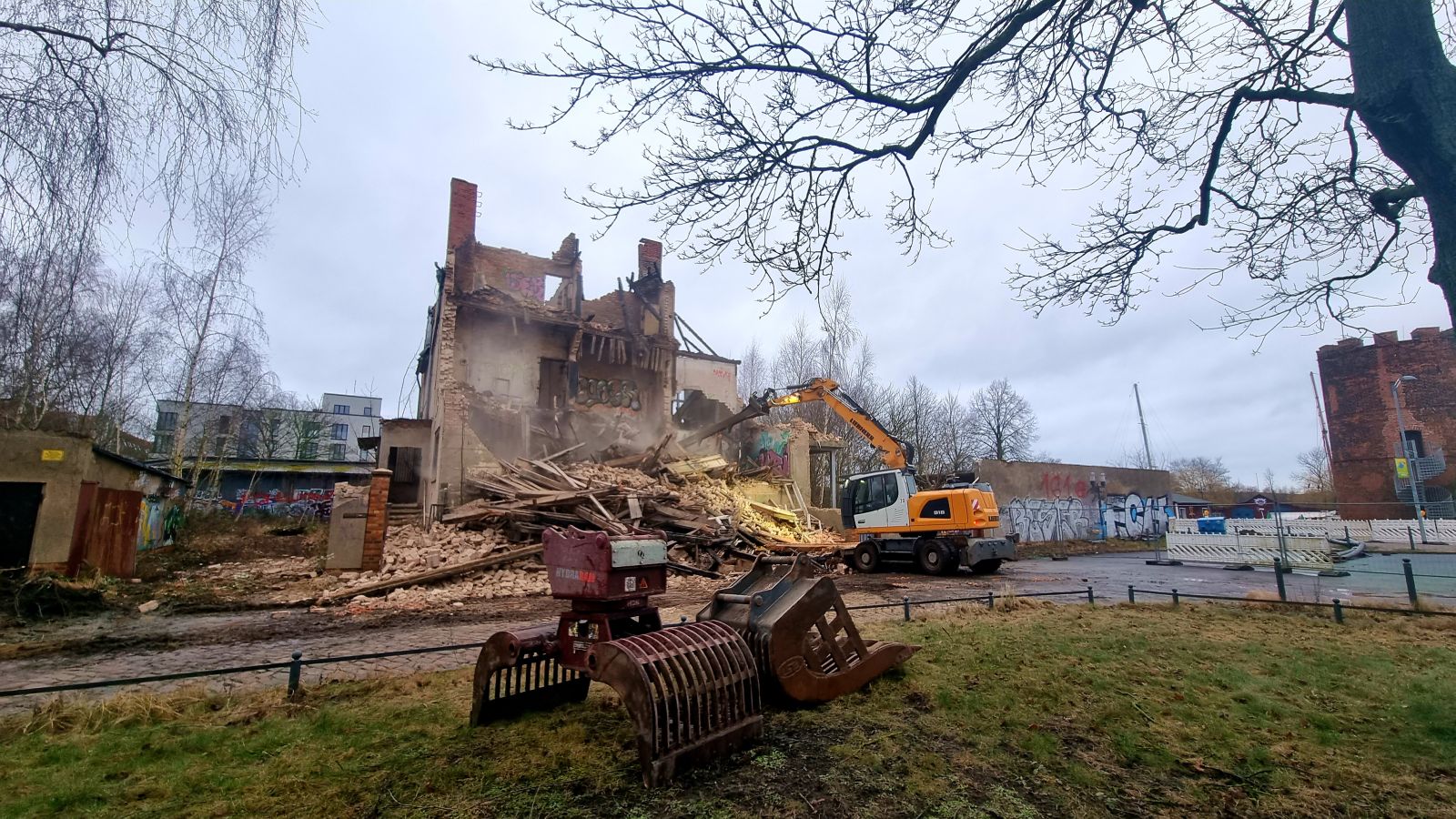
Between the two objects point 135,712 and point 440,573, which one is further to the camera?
point 440,573

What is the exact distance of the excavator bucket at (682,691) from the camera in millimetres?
3555

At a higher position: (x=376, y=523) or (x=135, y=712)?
(x=376, y=523)

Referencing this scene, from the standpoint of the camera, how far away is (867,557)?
18484mm

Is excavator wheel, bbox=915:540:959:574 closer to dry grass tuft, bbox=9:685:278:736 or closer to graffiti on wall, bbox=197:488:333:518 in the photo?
dry grass tuft, bbox=9:685:278:736

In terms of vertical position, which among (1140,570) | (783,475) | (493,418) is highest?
(493,418)

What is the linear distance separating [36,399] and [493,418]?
1303cm

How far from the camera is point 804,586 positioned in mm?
5090

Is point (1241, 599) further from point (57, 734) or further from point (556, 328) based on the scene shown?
point (556, 328)

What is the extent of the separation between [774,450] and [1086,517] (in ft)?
54.2

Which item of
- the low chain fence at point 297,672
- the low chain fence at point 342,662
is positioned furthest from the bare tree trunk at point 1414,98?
Answer: the low chain fence at point 297,672

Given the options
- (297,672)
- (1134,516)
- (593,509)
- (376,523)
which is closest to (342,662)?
(297,672)

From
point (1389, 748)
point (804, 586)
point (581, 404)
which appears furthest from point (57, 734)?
point (581, 404)

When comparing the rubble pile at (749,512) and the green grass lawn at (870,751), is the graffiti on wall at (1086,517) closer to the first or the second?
the rubble pile at (749,512)

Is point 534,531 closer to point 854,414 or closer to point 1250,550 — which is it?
point 854,414
